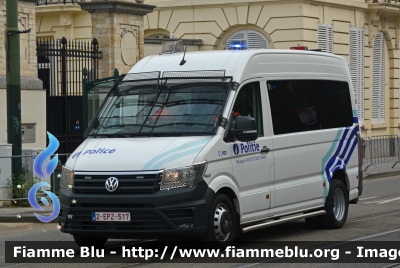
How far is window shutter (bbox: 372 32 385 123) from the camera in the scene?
3406 centimetres

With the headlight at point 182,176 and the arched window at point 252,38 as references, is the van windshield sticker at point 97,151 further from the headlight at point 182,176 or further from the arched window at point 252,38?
the arched window at point 252,38

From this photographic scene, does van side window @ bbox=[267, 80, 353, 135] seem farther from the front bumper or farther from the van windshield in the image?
the front bumper

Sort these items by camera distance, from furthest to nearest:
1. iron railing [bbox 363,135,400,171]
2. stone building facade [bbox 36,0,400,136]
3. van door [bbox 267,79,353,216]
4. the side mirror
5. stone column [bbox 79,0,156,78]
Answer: stone building facade [bbox 36,0,400,136]
iron railing [bbox 363,135,400,171]
stone column [bbox 79,0,156,78]
van door [bbox 267,79,353,216]
the side mirror

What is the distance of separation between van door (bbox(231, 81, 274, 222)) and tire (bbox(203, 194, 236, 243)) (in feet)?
1.01

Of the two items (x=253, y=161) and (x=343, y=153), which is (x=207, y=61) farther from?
(x=343, y=153)

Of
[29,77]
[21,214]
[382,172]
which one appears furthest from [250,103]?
[382,172]

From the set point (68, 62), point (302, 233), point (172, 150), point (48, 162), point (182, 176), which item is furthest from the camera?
point (68, 62)

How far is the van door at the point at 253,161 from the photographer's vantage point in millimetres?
11039

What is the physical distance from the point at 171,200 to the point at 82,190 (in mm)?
1110

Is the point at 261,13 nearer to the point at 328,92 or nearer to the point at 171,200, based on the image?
the point at 328,92

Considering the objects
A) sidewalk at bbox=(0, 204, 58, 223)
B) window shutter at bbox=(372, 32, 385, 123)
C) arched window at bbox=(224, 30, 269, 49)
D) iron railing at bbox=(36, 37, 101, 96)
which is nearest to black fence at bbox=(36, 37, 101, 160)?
iron railing at bbox=(36, 37, 101, 96)

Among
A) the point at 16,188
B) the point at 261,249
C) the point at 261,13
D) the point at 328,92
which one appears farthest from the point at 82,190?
the point at 261,13

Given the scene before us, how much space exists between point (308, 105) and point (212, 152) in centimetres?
280

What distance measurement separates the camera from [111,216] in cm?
1020
